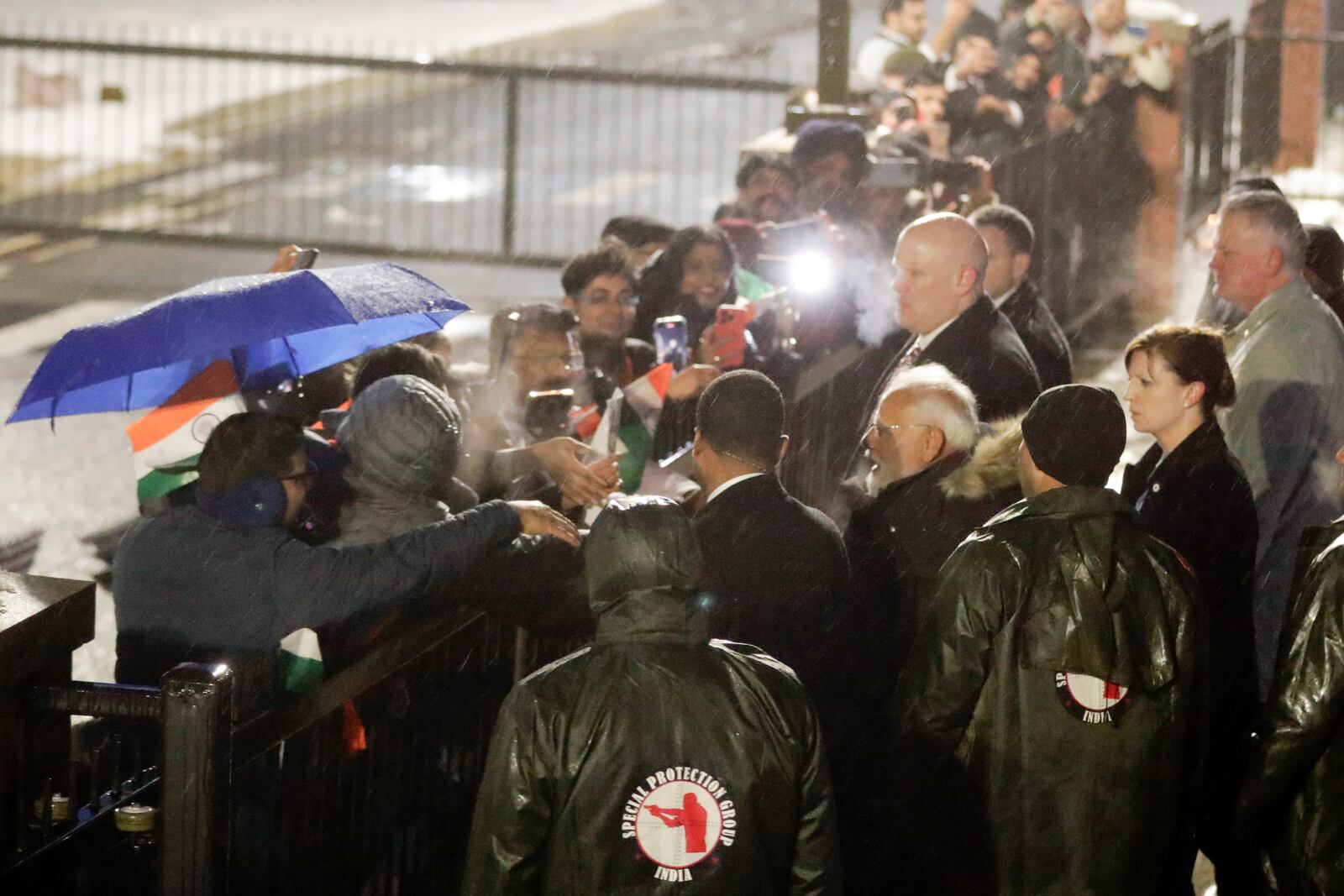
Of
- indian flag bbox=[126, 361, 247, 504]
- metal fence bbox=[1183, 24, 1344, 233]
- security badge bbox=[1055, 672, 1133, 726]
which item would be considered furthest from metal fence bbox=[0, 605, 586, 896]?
metal fence bbox=[1183, 24, 1344, 233]

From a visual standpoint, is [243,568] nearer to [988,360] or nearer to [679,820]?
[679,820]

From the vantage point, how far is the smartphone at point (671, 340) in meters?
6.78

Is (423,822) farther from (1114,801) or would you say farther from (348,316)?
(1114,801)

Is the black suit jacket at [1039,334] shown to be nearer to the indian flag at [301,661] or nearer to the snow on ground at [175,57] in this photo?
the indian flag at [301,661]

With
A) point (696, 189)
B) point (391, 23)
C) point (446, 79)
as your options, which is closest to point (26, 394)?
point (696, 189)

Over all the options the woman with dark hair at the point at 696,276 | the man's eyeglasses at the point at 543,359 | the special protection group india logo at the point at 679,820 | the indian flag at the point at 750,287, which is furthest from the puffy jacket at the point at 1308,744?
the indian flag at the point at 750,287

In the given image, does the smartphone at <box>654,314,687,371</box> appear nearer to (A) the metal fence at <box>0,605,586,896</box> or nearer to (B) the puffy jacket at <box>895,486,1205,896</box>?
(A) the metal fence at <box>0,605,586,896</box>

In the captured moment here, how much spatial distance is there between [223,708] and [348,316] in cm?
173

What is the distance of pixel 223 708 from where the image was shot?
11.4ft

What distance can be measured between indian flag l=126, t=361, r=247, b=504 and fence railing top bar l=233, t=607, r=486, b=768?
1199mm

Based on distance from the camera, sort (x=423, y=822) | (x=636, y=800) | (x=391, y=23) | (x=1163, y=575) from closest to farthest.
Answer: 1. (x=636, y=800)
2. (x=1163, y=575)
3. (x=423, y=822)
4. (x=391, y=23)

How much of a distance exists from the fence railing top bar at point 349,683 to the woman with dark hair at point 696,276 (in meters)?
3.12

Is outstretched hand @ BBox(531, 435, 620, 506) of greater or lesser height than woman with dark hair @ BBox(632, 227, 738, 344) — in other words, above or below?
below

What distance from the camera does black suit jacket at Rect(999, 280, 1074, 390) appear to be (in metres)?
7.07
